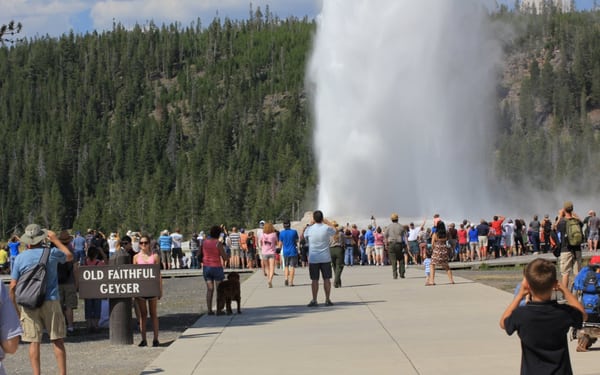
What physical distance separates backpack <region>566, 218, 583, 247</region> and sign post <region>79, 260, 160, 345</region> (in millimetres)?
6813

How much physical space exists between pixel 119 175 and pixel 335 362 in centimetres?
15737

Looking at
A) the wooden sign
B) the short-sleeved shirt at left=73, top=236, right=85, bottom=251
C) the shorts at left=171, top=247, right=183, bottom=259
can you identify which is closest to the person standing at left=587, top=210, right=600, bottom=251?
the shorts at left=171, top=247, right=183, bottom=259

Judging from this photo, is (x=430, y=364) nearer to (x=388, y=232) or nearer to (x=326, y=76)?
(x=388, y=232)

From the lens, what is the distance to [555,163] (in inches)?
5832

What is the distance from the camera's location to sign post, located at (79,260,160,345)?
42.0ft

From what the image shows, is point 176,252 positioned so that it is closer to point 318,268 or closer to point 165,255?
point 165,255

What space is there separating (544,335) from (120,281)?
7702mm

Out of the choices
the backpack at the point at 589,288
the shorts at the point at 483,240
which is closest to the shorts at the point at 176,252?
the shorts at the point at 483,240

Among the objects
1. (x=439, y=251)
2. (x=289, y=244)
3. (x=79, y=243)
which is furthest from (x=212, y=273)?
(x=79, y=243)

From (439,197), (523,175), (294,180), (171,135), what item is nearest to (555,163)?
(523,175)

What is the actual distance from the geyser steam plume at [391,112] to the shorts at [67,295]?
38.2 meters

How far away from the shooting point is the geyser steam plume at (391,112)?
53344 mm

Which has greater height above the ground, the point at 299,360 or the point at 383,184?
the point at 383,184

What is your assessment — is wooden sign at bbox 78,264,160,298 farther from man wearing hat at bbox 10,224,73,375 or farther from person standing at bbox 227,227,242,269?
person standing at bbox 227,227,242,269
